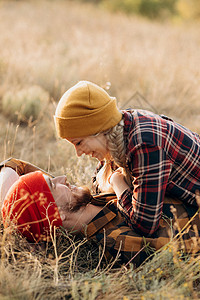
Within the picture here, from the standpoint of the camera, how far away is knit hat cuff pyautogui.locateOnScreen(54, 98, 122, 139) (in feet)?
6.61

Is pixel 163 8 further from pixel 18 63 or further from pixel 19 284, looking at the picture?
pixel 19 284

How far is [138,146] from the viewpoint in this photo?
1.97 m

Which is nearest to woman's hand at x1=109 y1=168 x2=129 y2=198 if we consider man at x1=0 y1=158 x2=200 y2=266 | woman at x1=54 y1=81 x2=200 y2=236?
woman at x1=54 y1=81 x2=200 y2=236


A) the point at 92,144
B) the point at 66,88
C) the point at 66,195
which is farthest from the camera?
the point at 66,88

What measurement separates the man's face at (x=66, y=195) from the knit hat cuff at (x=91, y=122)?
1.44 ft

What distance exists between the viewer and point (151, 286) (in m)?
1.86

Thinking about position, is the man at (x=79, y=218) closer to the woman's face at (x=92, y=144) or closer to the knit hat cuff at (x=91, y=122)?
the woman's face at (x=92, y=144)

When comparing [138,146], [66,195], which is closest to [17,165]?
[66,195]

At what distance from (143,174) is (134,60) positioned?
5088 mm

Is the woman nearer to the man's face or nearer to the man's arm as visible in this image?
the man's face

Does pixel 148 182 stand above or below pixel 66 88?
above

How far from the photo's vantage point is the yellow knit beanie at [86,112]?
2004 mm

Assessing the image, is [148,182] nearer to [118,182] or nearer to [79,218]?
[118,182]

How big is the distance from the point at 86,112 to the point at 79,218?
0.85 metres
